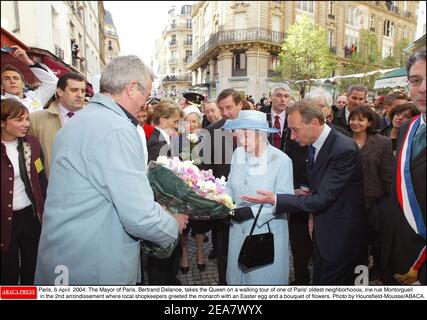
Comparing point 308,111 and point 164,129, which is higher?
point 308,111

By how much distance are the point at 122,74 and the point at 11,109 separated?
0.71 m

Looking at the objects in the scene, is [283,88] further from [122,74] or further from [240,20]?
[122,74]

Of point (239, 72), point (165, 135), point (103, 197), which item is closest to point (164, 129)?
point (165, 135)

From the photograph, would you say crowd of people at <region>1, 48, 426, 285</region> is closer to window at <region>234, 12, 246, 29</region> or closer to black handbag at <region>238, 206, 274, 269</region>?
black handbag at <region>238, 206, 274, 269</region>

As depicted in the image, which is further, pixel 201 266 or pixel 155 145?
pixel 201 266

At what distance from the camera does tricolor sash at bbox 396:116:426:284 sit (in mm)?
1018

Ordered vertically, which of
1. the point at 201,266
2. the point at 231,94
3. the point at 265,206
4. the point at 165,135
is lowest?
the point at 201,266

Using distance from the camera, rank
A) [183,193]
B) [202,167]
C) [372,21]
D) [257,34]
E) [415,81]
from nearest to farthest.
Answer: [415,81]
[183,193]
[202,167]
[257,34]
[372,21]

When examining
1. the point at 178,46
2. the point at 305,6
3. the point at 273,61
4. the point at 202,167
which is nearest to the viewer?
the point at 273,61

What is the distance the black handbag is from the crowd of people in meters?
0.06

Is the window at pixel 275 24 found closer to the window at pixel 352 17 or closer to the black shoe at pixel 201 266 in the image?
the window at pixel 352 17

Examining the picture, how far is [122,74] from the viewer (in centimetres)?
138
